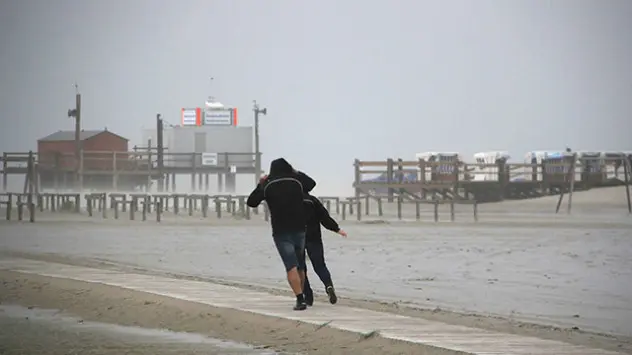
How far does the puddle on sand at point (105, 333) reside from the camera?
8.04 meters

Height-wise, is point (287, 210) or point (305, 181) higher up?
point (305, 181)

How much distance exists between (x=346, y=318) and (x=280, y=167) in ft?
5.37

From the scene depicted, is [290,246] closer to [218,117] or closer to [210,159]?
[210,159]

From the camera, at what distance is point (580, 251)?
19656mm

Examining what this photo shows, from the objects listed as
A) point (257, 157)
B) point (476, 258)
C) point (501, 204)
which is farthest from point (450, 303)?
point (257, 157)

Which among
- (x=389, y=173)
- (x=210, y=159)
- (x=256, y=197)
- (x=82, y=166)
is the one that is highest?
(x=210, y=159)

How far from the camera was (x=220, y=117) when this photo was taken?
67.7 metres

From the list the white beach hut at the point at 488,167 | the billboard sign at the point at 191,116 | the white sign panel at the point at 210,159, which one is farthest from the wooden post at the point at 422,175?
the billboard sign at the point at 191,116

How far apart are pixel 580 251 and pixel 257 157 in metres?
36.7

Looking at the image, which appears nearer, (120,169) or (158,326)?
(158,326)

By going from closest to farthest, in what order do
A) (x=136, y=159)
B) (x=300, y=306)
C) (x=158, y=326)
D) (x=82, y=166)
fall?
(x=158, y=326)
(x=300, y=306)
(x=82, y=166)
(x=136, y=159)

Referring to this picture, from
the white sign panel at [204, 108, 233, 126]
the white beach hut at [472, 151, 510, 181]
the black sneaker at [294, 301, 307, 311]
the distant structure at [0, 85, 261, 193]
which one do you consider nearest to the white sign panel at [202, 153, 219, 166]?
the distant structure at [0, 85, 261, 193]

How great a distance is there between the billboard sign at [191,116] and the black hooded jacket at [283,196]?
58.1 metres

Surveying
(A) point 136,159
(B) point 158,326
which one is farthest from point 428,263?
(A) point 136,159
